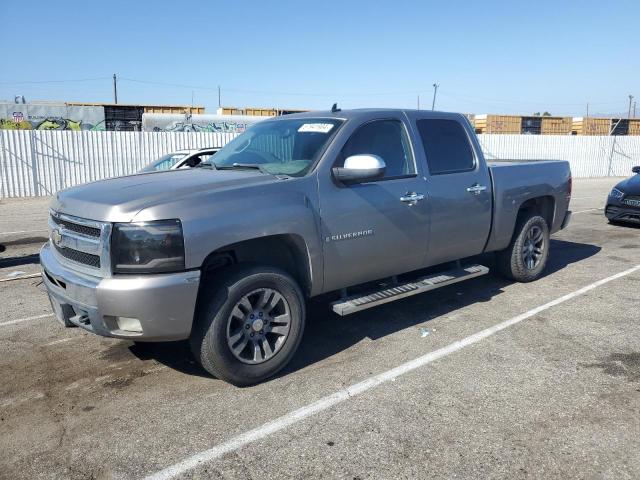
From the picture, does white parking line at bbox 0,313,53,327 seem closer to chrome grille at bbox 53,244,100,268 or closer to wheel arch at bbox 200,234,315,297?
chrome grille at bbox 53,244,100,268

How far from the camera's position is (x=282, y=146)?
4.65 m

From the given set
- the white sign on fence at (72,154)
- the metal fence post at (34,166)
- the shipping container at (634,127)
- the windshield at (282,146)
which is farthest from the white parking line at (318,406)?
the shipping container at (634,127)

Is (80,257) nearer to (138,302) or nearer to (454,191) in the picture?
(138,302)

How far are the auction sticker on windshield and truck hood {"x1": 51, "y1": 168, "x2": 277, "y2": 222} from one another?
678mm

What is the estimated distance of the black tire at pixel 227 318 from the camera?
11.9 ft

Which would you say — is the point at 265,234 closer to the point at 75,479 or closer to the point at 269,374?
the point at 269,374

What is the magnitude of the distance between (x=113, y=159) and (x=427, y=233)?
16.8 m

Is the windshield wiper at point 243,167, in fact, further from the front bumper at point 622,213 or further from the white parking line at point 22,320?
the front bumper at point 622,213

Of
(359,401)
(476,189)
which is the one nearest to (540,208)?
(476,189)

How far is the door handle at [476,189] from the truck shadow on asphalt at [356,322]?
4.10 ft

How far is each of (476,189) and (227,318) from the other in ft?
9.92

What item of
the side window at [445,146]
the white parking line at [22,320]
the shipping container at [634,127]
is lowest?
the white parking line at [22,320]

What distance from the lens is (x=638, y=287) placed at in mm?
6434

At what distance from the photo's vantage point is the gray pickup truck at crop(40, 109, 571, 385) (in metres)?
3.43
